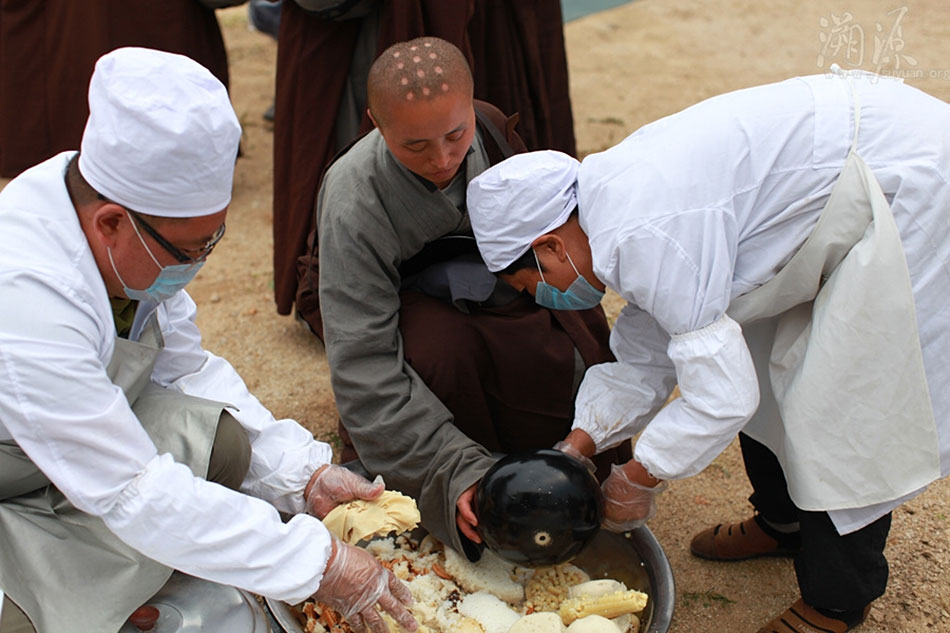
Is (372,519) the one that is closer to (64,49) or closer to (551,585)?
(551,585)

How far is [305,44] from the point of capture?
11.9 ft

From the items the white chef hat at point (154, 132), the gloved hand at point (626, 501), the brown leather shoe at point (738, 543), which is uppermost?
the white chef hat at point (154, 132)

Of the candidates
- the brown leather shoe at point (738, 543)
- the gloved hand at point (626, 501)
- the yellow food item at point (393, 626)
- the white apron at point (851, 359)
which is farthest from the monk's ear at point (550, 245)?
the brown leather shoe at point (738, 543)

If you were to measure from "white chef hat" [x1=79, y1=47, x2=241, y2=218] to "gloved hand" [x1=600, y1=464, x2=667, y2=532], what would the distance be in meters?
1.18

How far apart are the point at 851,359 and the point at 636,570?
2.50 ft

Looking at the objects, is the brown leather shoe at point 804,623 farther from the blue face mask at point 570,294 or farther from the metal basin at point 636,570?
the blue face mask at point 570,294

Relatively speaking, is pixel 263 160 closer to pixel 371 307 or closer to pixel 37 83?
pixel 37 83

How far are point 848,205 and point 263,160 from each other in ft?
15.1

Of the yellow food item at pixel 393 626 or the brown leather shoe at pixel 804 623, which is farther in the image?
the brown leather shoe at pixel 804 623

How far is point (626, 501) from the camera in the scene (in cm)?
228

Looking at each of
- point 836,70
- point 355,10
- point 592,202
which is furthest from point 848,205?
point 355,10

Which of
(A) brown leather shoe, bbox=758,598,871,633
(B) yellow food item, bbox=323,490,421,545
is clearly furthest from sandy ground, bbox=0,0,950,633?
(B) yellow food item, bbox=323,490,421,545

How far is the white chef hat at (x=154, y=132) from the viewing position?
1.73 m

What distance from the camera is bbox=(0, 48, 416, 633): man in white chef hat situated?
1695mm
